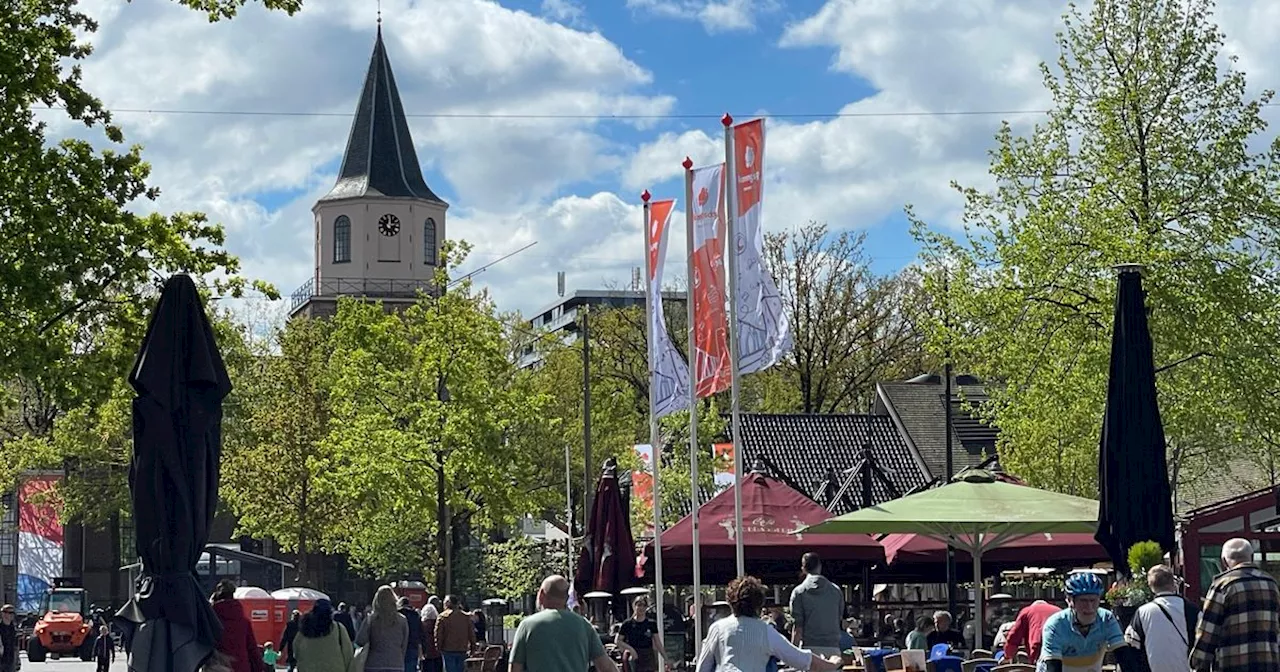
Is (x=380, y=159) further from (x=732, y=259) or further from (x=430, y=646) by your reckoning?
(x=732, y=259)

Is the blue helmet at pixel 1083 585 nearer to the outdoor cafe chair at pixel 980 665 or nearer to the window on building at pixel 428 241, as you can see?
the outdoor cafe chair at pixel 980 665

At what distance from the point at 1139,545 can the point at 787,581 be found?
1632 cm

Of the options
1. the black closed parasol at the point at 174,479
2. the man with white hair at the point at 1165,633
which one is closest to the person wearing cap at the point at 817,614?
the man with white hair at the point at 1165,633

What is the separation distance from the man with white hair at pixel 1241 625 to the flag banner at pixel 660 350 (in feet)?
37.5

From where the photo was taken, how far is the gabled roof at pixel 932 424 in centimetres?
5509

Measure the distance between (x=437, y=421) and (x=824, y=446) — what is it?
1455cm

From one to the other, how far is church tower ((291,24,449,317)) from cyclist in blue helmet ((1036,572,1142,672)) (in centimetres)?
9947

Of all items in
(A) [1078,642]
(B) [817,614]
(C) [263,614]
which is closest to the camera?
(A) [1078,642]

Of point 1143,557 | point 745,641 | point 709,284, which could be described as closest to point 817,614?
point 1143,557

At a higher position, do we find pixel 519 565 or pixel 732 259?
pixel 732 259

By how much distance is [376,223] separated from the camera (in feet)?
363

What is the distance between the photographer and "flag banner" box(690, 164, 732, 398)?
19547 mm

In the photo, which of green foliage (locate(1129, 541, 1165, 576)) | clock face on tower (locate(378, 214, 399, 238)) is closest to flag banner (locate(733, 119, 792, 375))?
green foliage (locate(1129, 541, 1165, 576))

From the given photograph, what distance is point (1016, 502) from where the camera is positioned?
20438 millimetres
